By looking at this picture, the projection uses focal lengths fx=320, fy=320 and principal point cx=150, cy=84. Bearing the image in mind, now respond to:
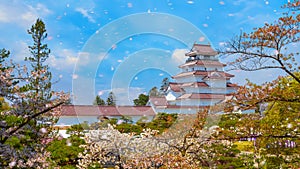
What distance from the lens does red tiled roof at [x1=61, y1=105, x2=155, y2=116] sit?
10.2 m

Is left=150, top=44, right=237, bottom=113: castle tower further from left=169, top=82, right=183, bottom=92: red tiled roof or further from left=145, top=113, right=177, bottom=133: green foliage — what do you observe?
left=145, top=113, right=177, bottom=133: green foliage

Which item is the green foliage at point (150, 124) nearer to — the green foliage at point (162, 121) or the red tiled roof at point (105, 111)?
the green foliage at point (162, 121)

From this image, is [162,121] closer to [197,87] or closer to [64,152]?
[197,87]

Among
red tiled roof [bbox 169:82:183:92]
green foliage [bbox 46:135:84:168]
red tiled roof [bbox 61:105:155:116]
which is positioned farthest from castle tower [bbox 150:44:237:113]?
green foliage [bbox 46:135:84:168]

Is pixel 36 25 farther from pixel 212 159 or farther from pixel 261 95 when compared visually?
pixel 261 95

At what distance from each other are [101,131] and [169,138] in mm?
1519

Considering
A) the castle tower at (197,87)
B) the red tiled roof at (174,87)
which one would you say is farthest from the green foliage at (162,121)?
the red tiled roof at (174,87)

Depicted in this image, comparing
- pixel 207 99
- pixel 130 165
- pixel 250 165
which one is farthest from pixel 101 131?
pixel 207 99

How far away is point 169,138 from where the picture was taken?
23.0 ft

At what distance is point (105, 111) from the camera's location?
12070 mm

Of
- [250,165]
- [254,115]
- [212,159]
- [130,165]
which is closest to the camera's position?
[254,115]

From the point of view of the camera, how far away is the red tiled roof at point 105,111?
10.2 meters

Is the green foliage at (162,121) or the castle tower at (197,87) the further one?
the green foliage at (162,121)

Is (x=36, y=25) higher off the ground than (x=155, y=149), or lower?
higher
